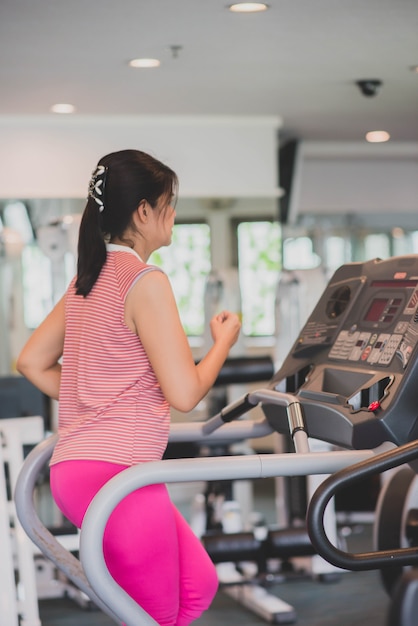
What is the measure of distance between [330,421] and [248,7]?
221 centimetres

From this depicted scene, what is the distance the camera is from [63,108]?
568 centimetres

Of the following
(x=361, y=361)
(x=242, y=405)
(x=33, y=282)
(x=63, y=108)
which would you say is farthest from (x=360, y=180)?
(x=361, y=361)

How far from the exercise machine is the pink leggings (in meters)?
0.07

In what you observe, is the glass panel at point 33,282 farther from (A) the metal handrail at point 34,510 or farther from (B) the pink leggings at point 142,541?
(B) the pink leggings at point 142,541

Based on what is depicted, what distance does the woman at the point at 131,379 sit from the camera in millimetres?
1816

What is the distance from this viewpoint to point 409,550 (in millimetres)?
1799

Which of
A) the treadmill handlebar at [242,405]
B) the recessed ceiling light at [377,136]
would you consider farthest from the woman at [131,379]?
the recessed ceiling light at [377,136]

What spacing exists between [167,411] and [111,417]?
12 centimetres

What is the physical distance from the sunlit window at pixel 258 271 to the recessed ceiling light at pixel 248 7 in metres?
2.54

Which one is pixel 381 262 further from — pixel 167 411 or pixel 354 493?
pixel 354 493

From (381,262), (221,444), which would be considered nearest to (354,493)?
(221,444)

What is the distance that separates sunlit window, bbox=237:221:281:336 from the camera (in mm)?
6320

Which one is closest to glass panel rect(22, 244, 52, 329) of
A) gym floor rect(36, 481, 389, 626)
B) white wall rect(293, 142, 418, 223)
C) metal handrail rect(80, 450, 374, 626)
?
gym floor rect(36, 481, 389, 626)

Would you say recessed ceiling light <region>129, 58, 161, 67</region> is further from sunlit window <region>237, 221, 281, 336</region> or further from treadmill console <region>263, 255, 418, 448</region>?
treadmill console <region>263, 255, 418, 448</region>
